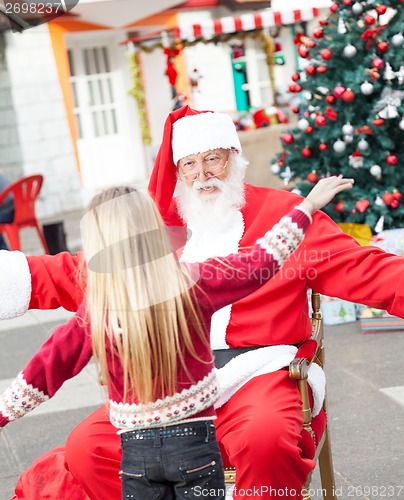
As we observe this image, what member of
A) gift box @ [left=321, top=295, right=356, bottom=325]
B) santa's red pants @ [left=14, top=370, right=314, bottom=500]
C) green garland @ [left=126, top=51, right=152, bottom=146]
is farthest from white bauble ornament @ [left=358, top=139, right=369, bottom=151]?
green garland @ [left=126, top=51, right=152, bottom=146]

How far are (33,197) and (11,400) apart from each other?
7.30m

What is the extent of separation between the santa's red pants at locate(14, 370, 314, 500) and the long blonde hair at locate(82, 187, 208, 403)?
478 millimetres

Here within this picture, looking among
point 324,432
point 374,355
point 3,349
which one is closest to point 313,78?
point 374,355

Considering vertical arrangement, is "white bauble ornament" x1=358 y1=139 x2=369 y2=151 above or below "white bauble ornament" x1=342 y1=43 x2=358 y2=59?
below

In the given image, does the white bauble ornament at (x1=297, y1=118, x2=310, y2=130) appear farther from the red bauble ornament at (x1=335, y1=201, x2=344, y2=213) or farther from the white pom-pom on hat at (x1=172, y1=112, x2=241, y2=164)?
the white pom-pom on hat at (x1=172, y1=112, x2=241, y2=164)

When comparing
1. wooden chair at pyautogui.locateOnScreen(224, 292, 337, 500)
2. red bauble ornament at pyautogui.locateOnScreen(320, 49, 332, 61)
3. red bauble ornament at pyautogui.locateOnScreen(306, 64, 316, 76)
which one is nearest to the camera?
wooden chair at pyautogui.locateOnScreen(224, 292, 337, 500)

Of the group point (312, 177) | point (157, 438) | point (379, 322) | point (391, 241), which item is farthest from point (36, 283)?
point (312, 177)

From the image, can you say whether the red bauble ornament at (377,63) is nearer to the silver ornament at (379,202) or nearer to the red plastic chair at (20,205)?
the silver ornament at (379,202)

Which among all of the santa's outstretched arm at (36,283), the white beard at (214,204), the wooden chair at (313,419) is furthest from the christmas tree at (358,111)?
the santa's outstretched arm at (36,283)

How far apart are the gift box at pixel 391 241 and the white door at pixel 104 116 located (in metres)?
10.4

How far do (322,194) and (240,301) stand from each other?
746 mm

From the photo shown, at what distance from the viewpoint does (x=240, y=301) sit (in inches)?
128

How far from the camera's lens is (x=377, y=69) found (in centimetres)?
659

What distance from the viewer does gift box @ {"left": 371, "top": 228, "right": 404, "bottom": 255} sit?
6.19m
